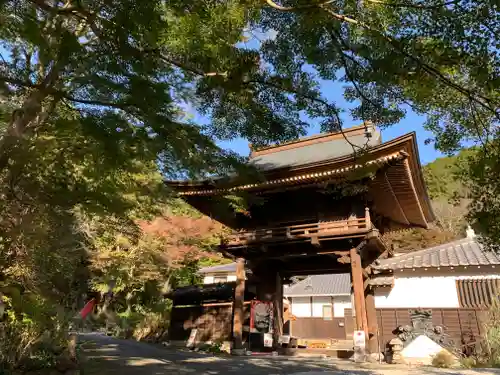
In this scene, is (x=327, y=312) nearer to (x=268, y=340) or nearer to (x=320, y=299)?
(x=320, y=299)

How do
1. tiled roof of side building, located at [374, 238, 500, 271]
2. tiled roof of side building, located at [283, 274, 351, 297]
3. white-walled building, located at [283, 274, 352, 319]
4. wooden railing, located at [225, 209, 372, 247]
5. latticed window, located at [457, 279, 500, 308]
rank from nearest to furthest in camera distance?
wooden railing, located at [225, 209, 372, 247]
latticed window, located at [457, 279, 500, 308]
tiled roof of side building, located at [374, 238, 500, 271]
white-walled building, located at [283, 274, 352, 319]
tiled roof of side building, located at [283, 274, 351, 297]

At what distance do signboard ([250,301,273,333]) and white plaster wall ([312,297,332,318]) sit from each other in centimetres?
1367

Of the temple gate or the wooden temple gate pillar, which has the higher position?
the temple gate

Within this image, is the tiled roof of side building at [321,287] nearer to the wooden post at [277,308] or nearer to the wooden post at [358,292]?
the wooden post at [277,308]

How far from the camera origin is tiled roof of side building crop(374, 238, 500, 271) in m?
12.5

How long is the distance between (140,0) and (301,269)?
10598 millimetres

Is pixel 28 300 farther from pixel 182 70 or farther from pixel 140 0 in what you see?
pixel 140 0

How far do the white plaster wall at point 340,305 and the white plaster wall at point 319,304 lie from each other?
0.36 meters

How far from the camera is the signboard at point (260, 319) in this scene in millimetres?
11102

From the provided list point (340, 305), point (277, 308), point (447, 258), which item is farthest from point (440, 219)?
point (277, 308)

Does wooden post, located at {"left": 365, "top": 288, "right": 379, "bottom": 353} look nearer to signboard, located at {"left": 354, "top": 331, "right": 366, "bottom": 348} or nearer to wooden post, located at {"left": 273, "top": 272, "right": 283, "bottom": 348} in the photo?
signboard, located at {"left": 354, "top": 331, "right": 366, "bottom": 348}

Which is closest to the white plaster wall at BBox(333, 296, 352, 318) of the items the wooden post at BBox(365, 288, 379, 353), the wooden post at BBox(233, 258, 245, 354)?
the wooden post at BBox(365, 288, 379, 353)

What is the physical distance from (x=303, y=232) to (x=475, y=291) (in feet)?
19.2

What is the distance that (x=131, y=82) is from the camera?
124 inches
